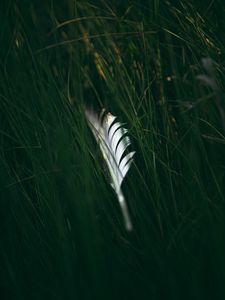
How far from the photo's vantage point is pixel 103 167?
1.45 meters

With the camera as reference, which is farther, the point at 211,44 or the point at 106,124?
the point at 211,44

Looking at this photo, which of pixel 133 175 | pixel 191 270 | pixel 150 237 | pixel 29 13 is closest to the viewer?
pixel 191 270

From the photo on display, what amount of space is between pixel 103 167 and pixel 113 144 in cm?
10

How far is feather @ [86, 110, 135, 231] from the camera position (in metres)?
1.34

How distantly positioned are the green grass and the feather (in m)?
0.03

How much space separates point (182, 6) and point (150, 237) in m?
0.63

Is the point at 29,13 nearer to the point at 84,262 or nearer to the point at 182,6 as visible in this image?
the point at 182,6

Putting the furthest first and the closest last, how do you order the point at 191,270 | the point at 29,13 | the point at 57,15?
the point at 57,15, the point at 29,13, the point at 191,270

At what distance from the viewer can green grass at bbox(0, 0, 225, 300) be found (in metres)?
1.25

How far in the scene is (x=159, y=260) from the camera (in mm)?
1257

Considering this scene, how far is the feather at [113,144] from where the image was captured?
1.34m

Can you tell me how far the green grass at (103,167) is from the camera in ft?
4.11

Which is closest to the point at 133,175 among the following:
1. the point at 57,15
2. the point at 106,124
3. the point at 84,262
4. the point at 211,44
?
the point at 106,124

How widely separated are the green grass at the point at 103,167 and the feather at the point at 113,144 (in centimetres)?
3
